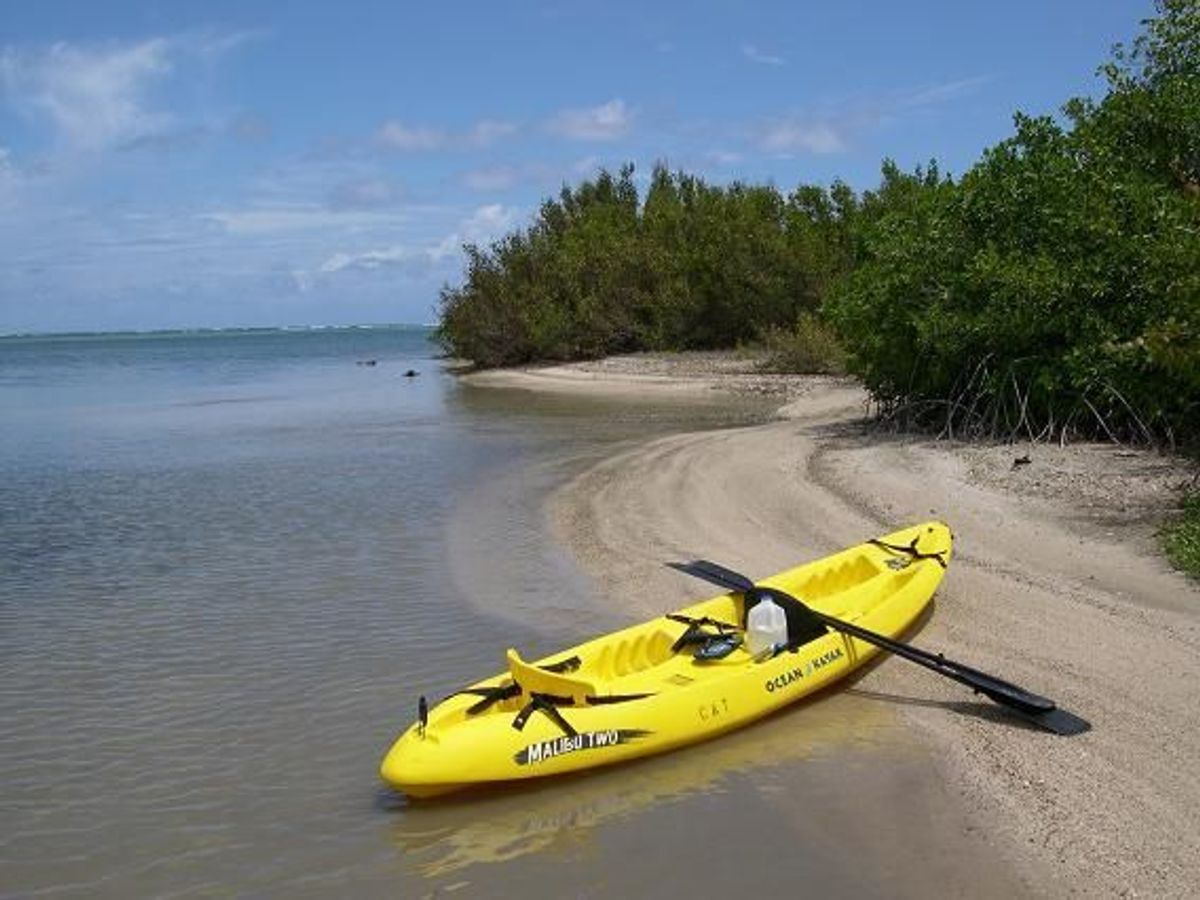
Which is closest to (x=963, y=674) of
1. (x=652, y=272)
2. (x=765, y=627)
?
(x=765, y=627)

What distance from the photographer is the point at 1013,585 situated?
10.0 meters

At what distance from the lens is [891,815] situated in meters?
6.13

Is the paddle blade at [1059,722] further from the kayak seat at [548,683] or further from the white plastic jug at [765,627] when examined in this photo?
the kayak seat at [548,683]

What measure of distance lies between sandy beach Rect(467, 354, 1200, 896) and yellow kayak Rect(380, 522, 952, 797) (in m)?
0.53

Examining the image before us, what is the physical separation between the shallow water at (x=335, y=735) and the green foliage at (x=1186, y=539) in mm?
3649

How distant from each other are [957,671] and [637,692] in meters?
2.19

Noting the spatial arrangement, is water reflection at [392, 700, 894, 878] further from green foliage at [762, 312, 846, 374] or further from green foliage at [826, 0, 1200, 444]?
green foliage at [762, 312, 846, 374]

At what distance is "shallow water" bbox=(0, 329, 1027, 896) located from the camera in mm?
5887

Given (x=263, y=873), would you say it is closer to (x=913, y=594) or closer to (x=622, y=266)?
(x=913, y=594)

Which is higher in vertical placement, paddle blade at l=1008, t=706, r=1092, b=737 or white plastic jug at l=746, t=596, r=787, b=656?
white plastic jug at l=746, t=596, r=787, b=656

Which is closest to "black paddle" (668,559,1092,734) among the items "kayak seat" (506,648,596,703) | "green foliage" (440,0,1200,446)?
"kayak seat" (506,648,596,703)

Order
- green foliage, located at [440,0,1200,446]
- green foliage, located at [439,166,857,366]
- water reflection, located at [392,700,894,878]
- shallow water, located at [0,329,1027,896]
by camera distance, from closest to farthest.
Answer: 1. shallow water, located at [0,329,1027,896]
2. water reflection, located at [392,700,894,878]
3. green foliage, located at [440,0,1200,446]
4. green foliage, located at [439,166,857,366]

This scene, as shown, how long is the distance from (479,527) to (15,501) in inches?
346

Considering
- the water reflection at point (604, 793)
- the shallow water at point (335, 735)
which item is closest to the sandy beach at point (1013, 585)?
the shallow water at point (335, 735)
